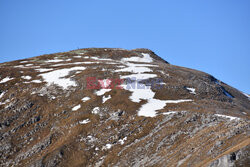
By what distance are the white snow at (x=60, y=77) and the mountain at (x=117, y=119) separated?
0.29 metres

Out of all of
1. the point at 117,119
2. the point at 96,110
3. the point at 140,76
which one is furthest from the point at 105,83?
the point at 117,119

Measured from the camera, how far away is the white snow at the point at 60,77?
68.6m

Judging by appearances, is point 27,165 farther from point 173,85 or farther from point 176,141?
point 173,85

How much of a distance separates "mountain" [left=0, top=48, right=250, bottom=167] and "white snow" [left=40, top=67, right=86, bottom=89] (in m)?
0.29

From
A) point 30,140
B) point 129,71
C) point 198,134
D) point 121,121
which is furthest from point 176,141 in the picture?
point 129,71

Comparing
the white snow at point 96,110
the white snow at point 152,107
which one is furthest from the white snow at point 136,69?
the white snow at point 96,110

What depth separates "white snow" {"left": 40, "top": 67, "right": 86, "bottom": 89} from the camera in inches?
2699

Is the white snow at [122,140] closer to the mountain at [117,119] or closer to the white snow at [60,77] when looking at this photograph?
the mountain at [117,119]

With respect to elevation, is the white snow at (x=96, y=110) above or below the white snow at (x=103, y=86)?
below

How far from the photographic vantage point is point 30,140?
52188 mm

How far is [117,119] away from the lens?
5062cm

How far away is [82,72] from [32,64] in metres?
33.3

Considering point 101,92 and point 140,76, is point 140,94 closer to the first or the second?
point 101,92

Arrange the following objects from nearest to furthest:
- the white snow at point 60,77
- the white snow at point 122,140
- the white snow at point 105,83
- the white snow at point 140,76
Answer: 1. the white snow at point 122,140
2. the white snow at point 105,83
3. the white snow at point 140,76
4. the white snow at point 60,77
